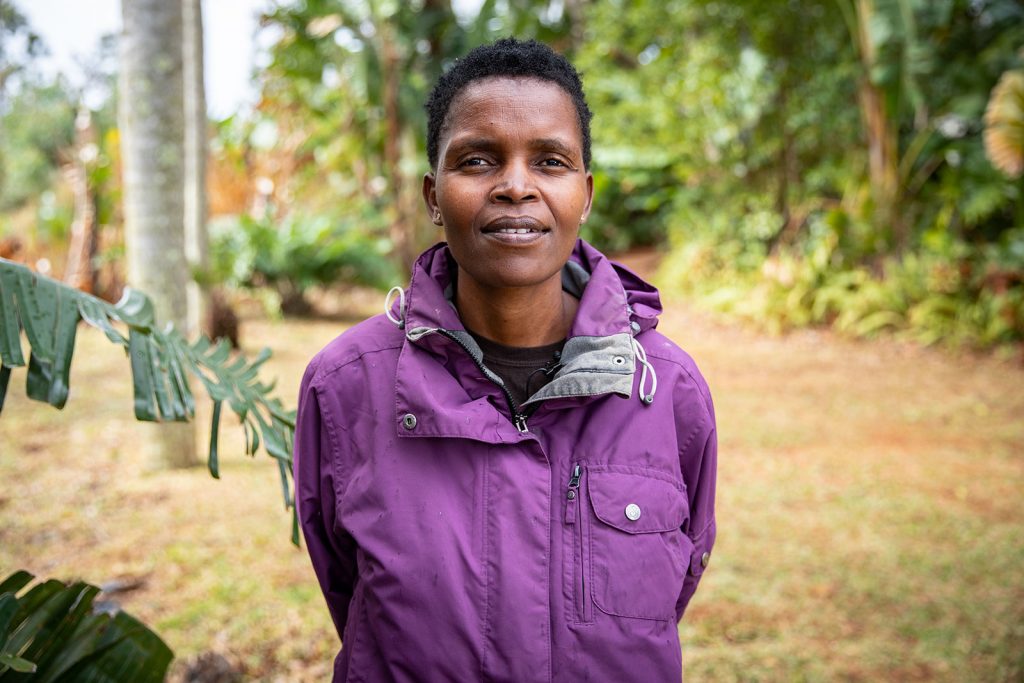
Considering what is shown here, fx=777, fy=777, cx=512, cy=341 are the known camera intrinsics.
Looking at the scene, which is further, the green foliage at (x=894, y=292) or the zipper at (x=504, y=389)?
the green foliage at (x=894, y=292)

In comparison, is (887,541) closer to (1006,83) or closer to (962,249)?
(1006,83)

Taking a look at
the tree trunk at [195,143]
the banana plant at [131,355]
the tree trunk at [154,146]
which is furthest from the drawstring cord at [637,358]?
the tree trunk at [195,143]

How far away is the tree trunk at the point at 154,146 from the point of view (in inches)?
188

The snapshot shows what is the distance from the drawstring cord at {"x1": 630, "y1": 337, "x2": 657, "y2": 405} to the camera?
1636 millimetres

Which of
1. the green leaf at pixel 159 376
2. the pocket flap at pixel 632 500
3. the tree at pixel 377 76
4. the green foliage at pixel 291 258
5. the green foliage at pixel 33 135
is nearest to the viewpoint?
the pocket flap at pixel 632 500

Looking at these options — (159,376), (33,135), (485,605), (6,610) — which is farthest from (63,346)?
(33,135)

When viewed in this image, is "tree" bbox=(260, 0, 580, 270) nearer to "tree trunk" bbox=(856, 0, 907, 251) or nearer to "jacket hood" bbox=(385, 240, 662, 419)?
"tree trunk" bbox=(856, 0, 907, 251)

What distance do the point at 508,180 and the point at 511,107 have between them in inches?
5.9

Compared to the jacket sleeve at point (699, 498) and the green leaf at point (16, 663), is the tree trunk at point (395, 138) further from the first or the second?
the green leaf at point (16, 663)

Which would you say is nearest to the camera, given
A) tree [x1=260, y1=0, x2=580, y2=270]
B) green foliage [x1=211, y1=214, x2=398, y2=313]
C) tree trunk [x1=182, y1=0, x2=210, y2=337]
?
tree trunk [x1=182, y1=0, x2=210, y2=337]

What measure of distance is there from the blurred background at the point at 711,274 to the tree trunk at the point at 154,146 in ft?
0.06

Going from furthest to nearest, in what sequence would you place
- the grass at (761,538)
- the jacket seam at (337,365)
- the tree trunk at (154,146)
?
1. the tree trunk at (154,146)
2. the grass at (761,538)
3. the jacket seam at (337,365)

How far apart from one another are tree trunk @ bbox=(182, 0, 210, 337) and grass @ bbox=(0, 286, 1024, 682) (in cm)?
153

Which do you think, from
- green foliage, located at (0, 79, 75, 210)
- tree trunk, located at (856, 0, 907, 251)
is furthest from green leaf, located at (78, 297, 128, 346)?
green foliage, located at (0, 79, 75, 210)
